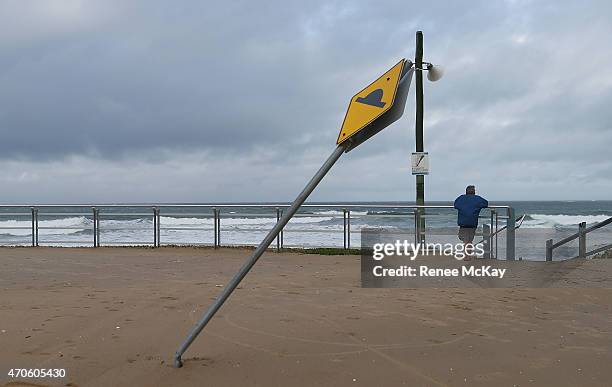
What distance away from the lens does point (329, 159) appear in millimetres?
3344

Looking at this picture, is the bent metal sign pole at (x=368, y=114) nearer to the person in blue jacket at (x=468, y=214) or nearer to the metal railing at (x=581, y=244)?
the person in blue jacket at (x=468, y=214)

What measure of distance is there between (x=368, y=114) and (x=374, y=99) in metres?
0.10

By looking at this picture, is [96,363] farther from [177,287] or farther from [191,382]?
[177,287]

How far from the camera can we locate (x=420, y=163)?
1245 centimetres

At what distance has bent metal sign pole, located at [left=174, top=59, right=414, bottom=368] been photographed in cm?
315

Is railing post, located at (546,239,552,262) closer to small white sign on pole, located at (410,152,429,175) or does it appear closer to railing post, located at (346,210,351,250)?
small white sign on pole, located at (410,152,429,175)

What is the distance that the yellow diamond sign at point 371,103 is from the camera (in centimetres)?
313

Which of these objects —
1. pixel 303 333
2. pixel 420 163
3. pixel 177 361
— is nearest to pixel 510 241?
pixel 420 163

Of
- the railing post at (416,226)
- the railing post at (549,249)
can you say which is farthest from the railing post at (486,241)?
the railing post at (549,249)

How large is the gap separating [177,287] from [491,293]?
389 cm

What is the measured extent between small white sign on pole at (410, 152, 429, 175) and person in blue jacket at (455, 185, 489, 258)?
2.58 metres

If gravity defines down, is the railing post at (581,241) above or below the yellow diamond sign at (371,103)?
below

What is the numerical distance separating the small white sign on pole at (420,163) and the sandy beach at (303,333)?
208 inches

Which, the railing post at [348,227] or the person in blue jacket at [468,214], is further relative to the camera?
the railing post at [348,227]
